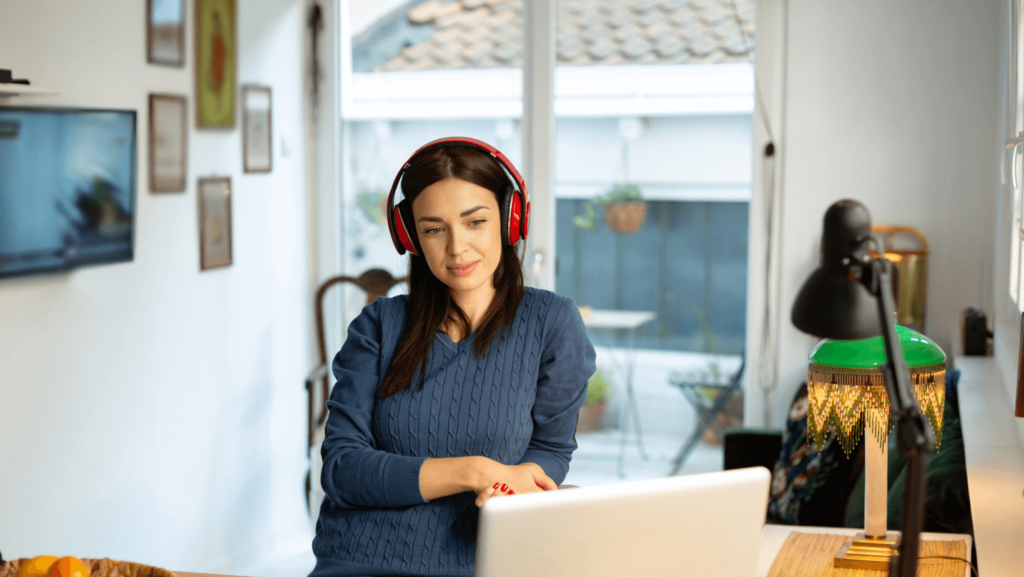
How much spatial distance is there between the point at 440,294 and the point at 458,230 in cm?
15

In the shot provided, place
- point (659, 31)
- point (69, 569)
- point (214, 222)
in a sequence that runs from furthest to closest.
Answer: point (659, 31) → point (214, 222) → point (69, 569)

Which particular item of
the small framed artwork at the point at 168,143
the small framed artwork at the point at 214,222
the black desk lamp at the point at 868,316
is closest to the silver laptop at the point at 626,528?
the black desk lamp at the point at 868,316

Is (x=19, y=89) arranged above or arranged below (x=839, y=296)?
above

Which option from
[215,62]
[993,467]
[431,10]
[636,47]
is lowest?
[993,467]

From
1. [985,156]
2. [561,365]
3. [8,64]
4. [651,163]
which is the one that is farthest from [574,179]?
[561,365]

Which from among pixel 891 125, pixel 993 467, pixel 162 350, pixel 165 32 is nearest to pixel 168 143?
pixel 165 32

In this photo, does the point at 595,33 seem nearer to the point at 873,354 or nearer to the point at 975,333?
the point at 975,333

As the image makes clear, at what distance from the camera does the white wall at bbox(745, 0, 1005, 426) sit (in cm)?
299

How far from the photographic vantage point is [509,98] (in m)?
3.58

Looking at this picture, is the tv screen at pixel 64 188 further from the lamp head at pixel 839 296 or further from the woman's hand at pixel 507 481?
the lamp head at pixel 839 296

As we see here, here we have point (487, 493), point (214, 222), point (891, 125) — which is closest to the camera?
point (487, 493)

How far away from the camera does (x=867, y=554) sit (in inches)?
60.2

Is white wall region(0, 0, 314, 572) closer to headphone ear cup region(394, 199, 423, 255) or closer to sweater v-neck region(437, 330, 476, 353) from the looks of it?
headphone ear cup region(394, 199, 423, 255)

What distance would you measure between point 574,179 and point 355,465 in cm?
235
